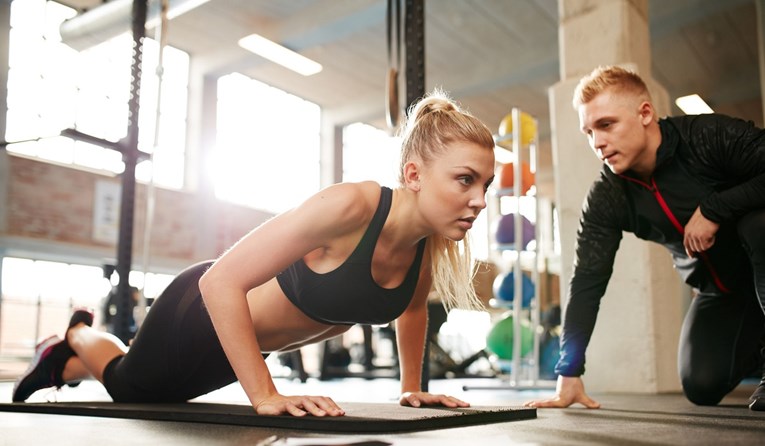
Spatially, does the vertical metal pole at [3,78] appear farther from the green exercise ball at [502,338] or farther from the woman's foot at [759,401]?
the woman's foot at [759,401]

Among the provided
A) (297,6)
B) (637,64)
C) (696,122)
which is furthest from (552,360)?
(297,6)

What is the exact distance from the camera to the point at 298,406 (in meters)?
1.40

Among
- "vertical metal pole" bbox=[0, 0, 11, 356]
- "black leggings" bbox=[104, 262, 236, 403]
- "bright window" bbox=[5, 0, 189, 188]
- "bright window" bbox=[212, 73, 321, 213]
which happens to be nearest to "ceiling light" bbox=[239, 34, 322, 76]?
"bright window" bbox=[212, 73, 321, 213]

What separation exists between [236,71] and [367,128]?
299 cm

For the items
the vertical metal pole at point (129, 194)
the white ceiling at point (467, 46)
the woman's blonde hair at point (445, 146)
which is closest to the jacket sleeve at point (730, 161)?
the woman's blonde hair at point (445, 146)

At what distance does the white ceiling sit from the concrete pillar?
4.03 m

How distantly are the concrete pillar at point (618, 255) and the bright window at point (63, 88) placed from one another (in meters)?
4.79

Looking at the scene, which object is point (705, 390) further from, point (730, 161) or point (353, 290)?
point (353, 290)

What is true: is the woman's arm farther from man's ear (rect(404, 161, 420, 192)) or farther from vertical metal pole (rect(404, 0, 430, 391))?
vertical metal pole (rect(404, 0, 430, 391))

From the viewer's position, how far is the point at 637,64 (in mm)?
3656

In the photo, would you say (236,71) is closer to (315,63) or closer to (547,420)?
(315,63)

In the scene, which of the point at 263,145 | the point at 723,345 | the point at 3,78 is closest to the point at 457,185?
the point at 723,345

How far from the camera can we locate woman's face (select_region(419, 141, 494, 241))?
1.54 meters

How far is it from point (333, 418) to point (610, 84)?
1174 millimetres
